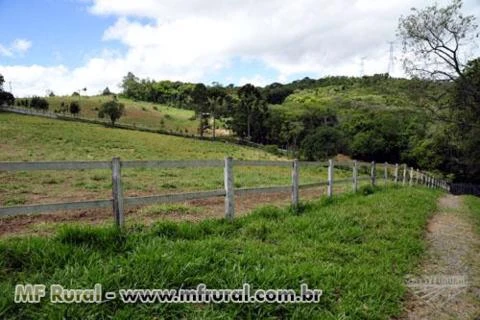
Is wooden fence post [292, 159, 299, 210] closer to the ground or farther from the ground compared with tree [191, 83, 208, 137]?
closer to the ground

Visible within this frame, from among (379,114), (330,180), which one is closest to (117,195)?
(330,180)

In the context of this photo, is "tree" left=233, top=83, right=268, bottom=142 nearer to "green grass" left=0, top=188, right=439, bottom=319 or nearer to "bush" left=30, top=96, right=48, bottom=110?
"bush" left=30, top=96, right=48, bottom=110

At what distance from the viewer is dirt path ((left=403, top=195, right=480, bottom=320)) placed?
452cm

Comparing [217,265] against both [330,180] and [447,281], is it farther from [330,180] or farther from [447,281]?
[330,180]

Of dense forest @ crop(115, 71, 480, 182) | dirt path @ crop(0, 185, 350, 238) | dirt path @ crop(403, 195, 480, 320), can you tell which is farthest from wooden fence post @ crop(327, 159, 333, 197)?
dense forest @ crop(115, 71, 480, 182)

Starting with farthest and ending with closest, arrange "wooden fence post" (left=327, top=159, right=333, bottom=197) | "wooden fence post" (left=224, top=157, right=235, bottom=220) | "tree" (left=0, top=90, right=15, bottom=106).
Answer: "tree" (left=0, top=90, right=15, bottom=106) < "wooden fence post" (left=327, top=159, right=333, bottom=197) < "wooden fence post" (left=224, top=157, right=235, bottom=220)

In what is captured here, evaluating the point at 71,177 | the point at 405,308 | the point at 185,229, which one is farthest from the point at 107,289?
the point at 71,177

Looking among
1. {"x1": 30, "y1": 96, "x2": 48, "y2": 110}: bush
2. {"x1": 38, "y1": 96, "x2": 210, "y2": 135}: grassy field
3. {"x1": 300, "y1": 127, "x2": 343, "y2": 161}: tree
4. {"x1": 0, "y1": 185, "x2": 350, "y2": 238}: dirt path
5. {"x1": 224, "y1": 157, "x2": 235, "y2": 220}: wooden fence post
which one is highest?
{"x1": 30, "y1": 96, "x2": 48, "y2": 110}: bush

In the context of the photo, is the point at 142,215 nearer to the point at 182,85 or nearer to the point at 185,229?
the point at 185,229

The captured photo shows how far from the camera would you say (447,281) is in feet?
18.0

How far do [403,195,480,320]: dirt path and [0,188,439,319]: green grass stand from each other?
21 centimetres

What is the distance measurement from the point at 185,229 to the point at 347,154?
267ft

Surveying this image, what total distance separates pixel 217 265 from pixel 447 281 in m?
3.24

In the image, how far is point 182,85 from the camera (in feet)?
539
